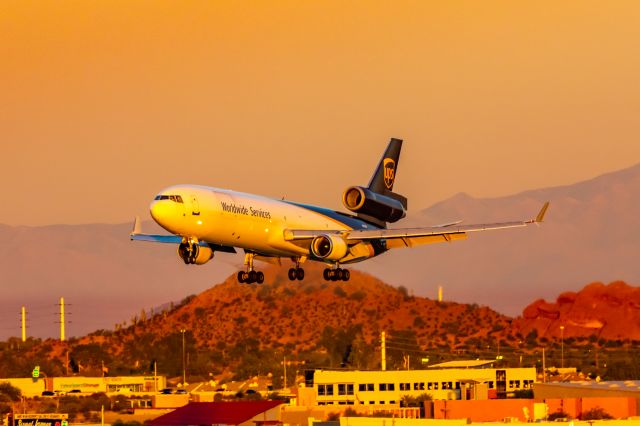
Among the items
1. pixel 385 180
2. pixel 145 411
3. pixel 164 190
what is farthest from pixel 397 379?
pixel 164 190

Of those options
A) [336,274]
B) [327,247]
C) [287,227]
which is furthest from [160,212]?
[336,274]

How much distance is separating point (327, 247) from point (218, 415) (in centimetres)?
1554

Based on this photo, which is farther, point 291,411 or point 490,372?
point 490,372

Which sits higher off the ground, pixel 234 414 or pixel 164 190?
pixel 164 190

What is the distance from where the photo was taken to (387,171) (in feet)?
426

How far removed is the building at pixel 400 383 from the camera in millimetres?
162125

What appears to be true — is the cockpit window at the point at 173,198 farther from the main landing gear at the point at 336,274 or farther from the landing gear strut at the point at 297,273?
the main landing gear at the point at 336,274

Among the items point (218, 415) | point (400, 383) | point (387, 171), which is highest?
point (387, 171)

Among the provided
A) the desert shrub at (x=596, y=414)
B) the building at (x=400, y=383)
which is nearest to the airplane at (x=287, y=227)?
the desert shrub at (x=596, y=414)

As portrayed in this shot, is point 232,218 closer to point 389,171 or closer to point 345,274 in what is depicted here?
point 345,274

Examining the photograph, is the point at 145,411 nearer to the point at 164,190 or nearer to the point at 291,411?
the point at 291,411

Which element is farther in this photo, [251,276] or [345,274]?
[345,274]

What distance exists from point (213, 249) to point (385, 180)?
22.4 meters

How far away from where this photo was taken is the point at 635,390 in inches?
4926
